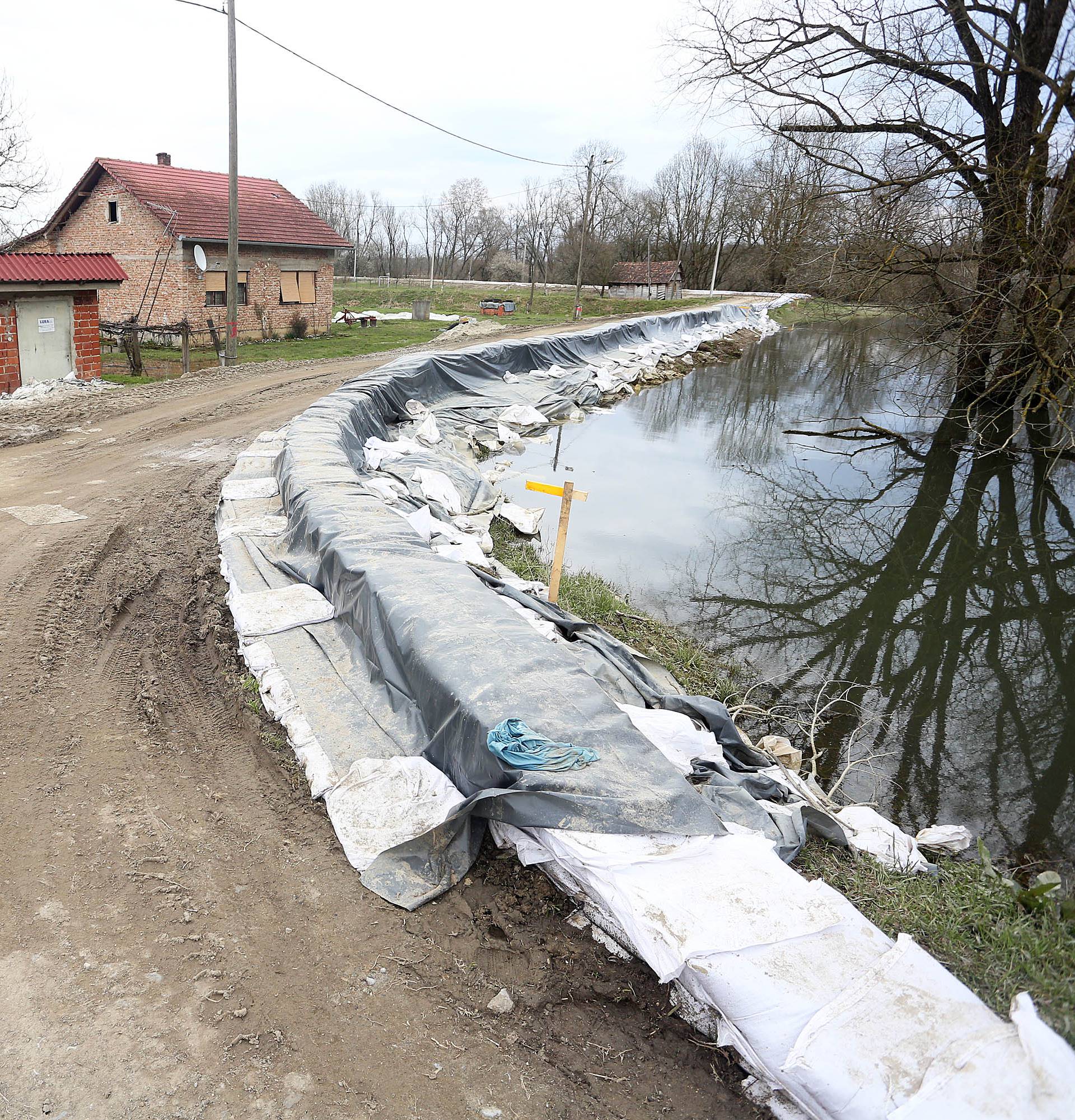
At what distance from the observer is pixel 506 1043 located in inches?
118

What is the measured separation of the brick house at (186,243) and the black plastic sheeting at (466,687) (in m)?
16.5

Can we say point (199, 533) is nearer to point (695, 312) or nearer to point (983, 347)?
point (983, 347)

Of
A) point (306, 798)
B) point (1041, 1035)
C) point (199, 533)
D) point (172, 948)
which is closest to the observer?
point (1041, 1035)

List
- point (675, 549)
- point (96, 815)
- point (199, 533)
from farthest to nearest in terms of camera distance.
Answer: point (675, 549), point (199, 533), point (96, 815)

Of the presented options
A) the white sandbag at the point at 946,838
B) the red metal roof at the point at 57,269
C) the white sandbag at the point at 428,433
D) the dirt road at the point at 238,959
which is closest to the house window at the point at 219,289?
the red metal roof at the point at 57,269

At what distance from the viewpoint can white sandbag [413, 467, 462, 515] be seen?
902 centimetres

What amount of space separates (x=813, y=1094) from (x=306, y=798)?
2669mm

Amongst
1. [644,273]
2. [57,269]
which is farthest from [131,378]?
[644,273]

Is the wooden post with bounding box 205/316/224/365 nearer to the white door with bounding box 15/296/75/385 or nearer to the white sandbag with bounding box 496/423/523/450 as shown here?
the white door with bounding box 15/296/75/385

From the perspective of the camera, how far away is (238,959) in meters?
3.20

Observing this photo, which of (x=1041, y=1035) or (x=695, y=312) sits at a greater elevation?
(x=695, y=312)

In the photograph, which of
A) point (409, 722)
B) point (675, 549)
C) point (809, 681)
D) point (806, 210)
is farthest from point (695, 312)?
point (409, 722)

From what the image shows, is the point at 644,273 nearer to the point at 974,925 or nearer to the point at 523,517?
the point at 523,517

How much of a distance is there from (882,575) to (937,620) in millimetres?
1274
